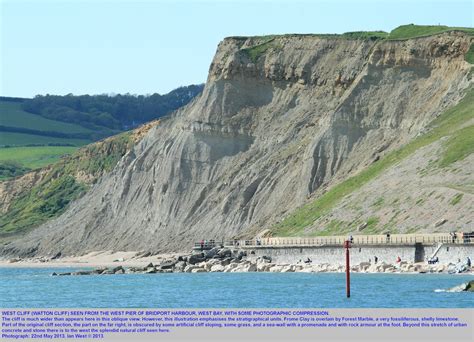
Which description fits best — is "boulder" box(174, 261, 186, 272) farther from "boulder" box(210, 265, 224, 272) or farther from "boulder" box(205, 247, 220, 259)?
"boulder" box(210, 265, 224, 272)

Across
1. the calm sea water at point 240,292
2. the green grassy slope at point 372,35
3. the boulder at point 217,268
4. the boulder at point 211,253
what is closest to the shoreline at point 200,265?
the boulder at point 217,268

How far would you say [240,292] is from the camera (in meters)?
81.7

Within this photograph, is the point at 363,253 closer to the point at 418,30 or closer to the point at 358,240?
the point at 358,240

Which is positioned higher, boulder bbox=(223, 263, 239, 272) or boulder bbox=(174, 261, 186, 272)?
boulder bbox=(223, 263, 239, 272)

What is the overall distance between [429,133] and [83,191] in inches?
3140

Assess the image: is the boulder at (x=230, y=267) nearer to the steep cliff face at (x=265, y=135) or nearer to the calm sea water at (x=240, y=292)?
the calm sea water at (x=240, y=292)

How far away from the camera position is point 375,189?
120 m

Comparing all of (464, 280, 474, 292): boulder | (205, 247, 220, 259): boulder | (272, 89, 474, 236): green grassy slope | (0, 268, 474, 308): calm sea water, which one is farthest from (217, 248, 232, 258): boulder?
(464, 280, 474, 292): boulder

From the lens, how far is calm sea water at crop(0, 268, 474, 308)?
2763 inches

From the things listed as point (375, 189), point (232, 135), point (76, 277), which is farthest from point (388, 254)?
point (232, 135)

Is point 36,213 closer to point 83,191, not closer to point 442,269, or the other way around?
point 83,191

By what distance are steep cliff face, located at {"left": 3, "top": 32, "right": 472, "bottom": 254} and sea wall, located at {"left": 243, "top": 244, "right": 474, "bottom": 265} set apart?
17964 millimetres

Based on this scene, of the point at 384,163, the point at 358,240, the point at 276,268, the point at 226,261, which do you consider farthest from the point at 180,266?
the point at 384,163

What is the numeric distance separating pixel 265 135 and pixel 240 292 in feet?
222
